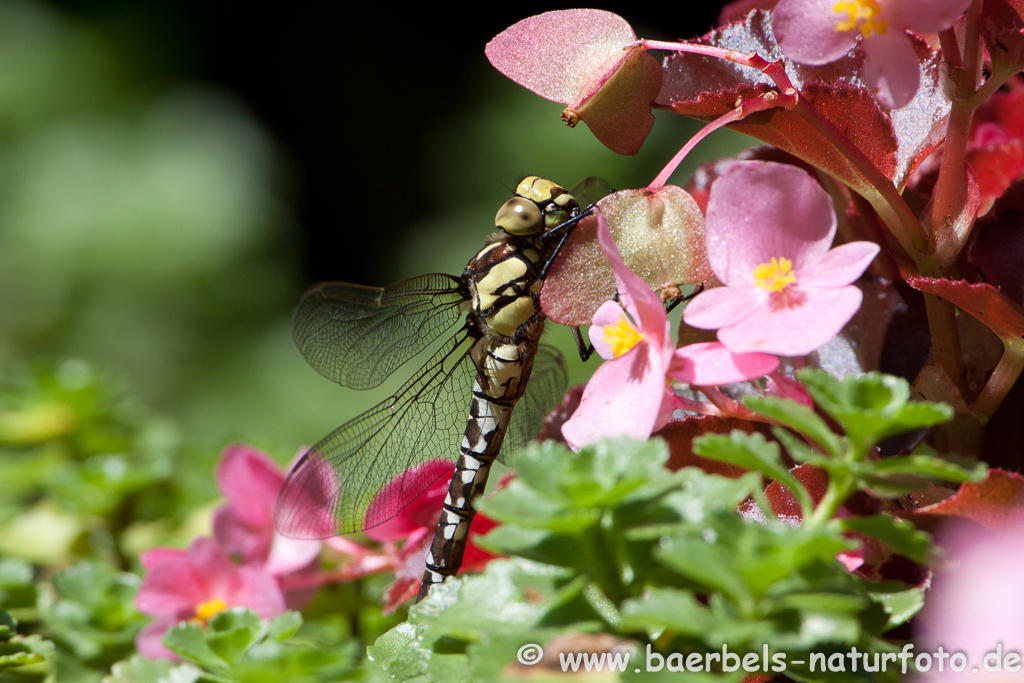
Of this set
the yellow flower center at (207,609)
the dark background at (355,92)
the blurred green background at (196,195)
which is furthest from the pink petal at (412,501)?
the dark background at (355,92)

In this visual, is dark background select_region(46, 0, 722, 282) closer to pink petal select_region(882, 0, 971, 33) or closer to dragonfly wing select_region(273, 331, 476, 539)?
dragonfly wing select_region(273, 331, 476, 539)

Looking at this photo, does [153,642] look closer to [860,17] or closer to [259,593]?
[259,593]

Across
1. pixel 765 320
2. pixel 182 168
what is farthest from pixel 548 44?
pixel 182 168

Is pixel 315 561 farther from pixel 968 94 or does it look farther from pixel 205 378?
pixel 205 378

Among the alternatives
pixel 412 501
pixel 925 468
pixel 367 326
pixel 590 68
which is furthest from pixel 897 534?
pixel 367 326

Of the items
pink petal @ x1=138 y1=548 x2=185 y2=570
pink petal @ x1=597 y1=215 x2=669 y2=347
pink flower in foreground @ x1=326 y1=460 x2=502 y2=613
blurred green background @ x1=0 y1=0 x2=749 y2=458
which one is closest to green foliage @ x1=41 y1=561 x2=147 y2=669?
pink petal @ x1=138 y1=548 x2=185 y2=570

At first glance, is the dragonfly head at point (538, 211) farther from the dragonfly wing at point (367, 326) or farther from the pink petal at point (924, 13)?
the pink petal at point (924, 13)
